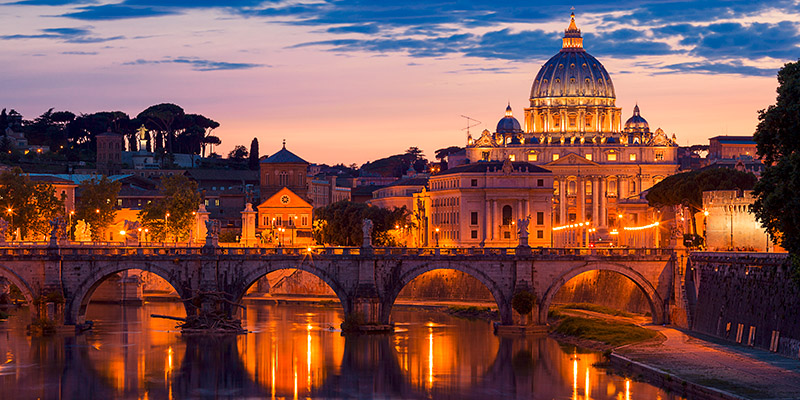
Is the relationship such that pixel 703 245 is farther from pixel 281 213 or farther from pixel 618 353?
pixel 281 213

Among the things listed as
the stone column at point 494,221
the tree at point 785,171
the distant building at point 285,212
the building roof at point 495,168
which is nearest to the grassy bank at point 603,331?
the tree at point 785,171

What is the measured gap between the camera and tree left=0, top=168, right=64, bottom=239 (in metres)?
122

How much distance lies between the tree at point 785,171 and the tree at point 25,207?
77126mm

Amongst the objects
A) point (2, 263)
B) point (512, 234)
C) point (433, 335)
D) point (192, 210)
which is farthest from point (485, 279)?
point (512, 234)

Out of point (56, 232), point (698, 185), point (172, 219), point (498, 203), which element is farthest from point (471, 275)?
point (498, 203)

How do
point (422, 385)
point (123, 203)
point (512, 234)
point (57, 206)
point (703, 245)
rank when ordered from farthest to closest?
point (123, 203) → point (512, 234) → point (57, 206) → point (703, 245) → point (422, 385)

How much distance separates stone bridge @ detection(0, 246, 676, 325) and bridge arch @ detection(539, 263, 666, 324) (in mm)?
61

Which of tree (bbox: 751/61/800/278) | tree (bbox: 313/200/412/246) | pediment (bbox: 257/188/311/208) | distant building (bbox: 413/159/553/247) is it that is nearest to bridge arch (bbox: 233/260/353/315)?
tree (bbox: 751/61/800/278)

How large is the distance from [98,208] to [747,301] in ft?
280

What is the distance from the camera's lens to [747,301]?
72438mm

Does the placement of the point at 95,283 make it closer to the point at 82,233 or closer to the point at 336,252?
the point at 336,252

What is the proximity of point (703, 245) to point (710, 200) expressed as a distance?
396cm

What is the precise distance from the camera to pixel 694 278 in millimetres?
84125

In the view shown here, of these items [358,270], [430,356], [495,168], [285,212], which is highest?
[495,168]
